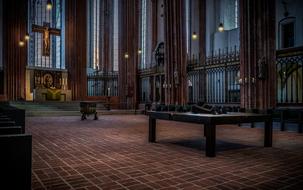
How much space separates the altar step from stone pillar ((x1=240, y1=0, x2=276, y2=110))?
9.18 meters

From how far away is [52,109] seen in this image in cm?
1783

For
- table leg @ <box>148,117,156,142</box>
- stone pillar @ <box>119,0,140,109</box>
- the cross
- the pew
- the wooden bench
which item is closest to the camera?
the pew

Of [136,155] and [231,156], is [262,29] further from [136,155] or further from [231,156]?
[136,155]

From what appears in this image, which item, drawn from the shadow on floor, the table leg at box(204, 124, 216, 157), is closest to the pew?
the table leg at box(204, 124, 216, 157)

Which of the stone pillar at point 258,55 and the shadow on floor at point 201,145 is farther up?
the stone pillar at point 258,55

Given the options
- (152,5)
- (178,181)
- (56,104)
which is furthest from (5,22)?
(178,181)

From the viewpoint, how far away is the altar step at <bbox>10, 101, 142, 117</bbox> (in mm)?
16281

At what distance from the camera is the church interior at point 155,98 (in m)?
3.46

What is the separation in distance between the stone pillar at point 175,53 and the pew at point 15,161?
14.3 m

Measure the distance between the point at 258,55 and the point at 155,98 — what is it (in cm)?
926

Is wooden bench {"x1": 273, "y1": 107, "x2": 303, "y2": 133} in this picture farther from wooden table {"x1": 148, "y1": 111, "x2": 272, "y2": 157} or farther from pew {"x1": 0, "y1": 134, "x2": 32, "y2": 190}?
pew {"x1": 0, "y1": 134, "x2": 32, "y2": 190}

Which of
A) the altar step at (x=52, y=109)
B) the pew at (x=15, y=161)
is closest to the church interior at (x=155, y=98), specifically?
the pew at (x=15, y=161)

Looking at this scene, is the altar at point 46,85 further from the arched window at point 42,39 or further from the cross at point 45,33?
the arched window at point 42,39

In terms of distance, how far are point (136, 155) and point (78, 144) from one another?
1.70 metres
